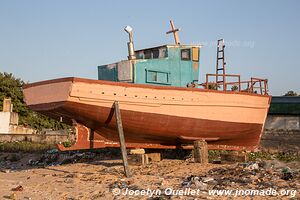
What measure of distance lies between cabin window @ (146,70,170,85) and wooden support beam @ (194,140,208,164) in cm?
211

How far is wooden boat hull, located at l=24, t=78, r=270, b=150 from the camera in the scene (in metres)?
8.93

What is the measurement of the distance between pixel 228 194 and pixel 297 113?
73.8ft

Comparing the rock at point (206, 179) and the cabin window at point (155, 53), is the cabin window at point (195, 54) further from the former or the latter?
the rock at point (206, 179)

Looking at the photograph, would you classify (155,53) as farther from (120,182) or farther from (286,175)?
(286,175)

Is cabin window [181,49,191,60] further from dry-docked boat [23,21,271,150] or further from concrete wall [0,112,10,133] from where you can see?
concrete wall [0,112,10,133]


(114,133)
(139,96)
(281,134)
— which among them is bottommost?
(281,134)

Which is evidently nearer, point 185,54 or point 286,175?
point 286,175

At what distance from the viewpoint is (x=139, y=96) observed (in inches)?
372

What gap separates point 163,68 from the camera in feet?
36.0

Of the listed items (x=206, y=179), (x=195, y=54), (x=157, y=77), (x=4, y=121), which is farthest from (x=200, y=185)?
(x=4, y=121)

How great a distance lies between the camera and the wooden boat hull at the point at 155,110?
29.3ft

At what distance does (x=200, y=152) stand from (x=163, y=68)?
2846 mm

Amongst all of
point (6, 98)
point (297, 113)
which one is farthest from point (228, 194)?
point (6, 98)

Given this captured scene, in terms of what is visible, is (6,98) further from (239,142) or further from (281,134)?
(239,142)
